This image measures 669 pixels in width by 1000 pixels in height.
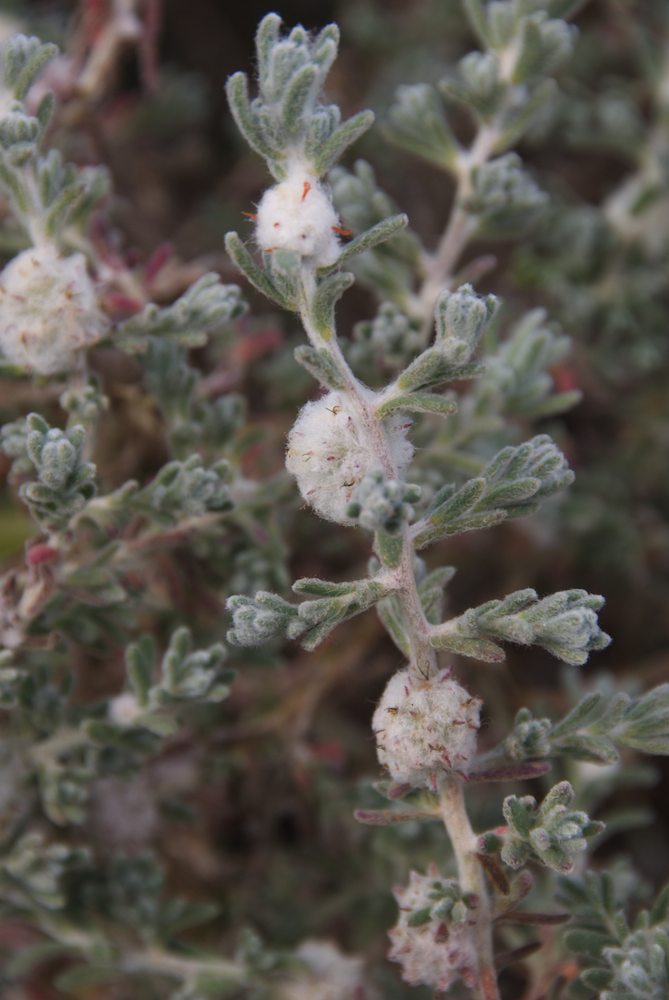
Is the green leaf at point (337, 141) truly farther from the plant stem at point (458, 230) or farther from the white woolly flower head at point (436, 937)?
the white woolly flower head at point (436, 937)

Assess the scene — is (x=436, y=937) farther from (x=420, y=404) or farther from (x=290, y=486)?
(x=290, y=486)

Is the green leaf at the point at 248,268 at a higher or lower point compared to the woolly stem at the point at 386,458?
higher

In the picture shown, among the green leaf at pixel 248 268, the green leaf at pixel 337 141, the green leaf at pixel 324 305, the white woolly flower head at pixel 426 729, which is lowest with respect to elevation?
the white woolly flower head at pixel 426 729

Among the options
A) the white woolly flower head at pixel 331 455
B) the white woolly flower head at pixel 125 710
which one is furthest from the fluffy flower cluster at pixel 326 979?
the white woolly flower head at pixel 331 455

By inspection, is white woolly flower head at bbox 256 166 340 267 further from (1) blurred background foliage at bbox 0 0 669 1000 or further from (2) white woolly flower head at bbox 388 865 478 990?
(2) white woolly flower head at bbox 388 865 478 990

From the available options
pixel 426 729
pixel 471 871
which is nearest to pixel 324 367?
pixel 426 729

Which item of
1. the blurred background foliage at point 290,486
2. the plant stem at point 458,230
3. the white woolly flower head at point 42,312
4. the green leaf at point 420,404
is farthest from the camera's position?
the blurred background foliage at point 290,486
